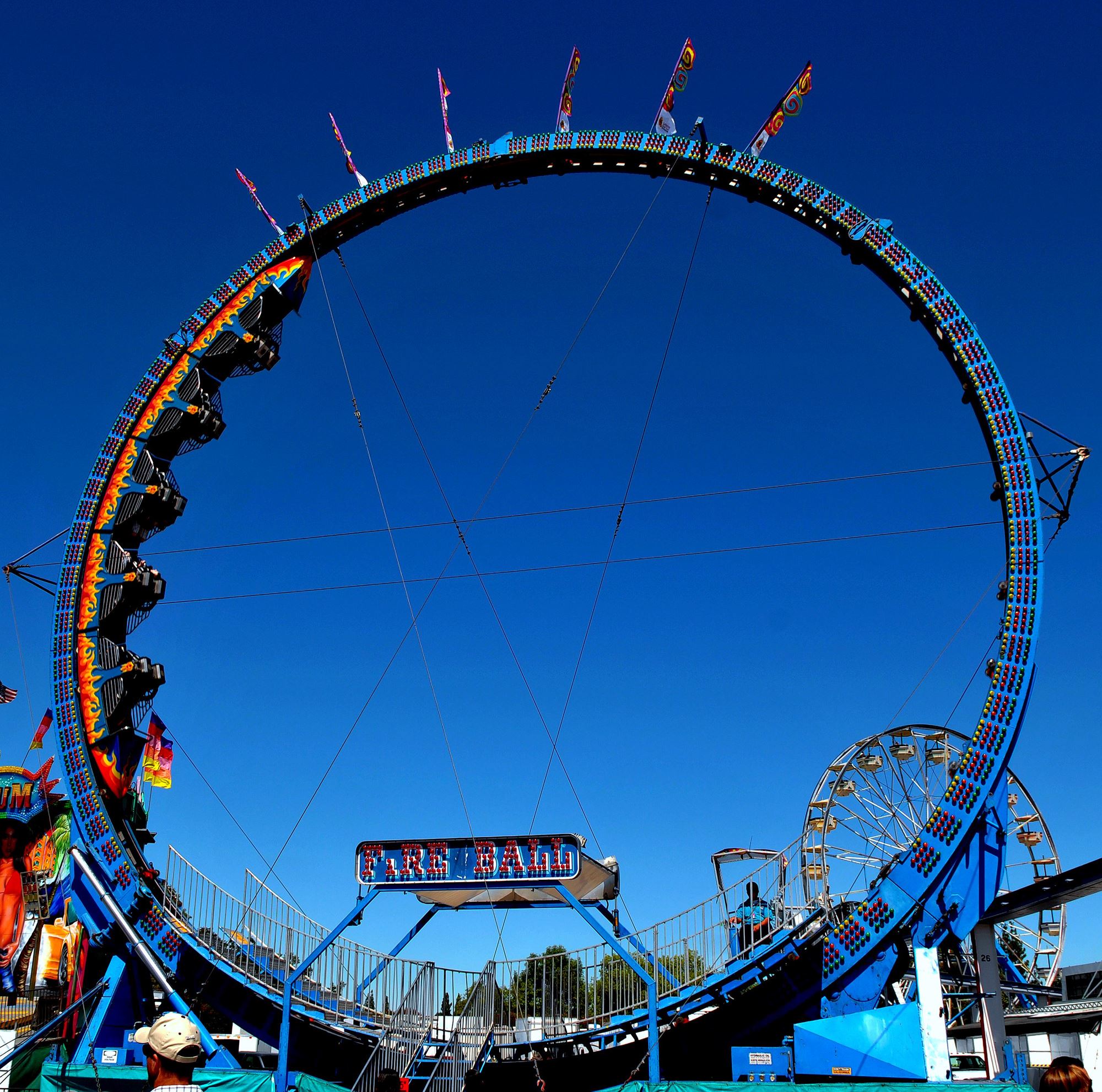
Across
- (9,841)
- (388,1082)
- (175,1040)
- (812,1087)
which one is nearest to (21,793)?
(9,841)

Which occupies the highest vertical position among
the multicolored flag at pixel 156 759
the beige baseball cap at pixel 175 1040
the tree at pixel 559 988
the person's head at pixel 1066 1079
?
the multicolored flag at pixel 156 759

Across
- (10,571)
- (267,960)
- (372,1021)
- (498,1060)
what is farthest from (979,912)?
(10,571)

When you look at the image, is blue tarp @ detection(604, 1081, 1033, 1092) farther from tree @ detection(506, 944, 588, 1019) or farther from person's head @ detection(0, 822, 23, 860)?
person's head @ detection(0, 822, 23, 860)

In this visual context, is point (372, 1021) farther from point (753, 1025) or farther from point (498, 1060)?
point (753, 1025)

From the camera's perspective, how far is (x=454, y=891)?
2105cm

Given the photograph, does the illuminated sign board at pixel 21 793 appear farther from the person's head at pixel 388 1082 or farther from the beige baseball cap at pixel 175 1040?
the beige baseball cap at pixel 175 1040

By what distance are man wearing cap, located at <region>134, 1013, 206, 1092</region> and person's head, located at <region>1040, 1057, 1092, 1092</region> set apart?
4.11 metres

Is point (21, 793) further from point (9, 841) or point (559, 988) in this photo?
point (559, 988)

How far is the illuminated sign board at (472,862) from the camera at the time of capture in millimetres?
19641

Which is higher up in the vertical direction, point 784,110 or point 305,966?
point 784,110

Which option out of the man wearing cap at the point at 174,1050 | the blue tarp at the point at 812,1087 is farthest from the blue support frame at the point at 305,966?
the man wearing cap at the point at 174,1050

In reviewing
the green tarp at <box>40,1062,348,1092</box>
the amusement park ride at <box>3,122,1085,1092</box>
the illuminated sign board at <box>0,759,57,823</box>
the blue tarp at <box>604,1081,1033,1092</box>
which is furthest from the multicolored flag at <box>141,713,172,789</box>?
the blue tarp at <box>604,1081,1033,1092</box>

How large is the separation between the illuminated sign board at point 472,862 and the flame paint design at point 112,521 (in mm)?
6545

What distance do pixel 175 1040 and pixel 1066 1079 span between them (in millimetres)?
4303
